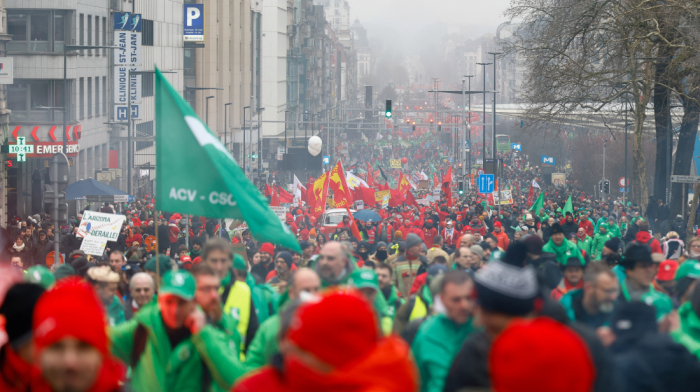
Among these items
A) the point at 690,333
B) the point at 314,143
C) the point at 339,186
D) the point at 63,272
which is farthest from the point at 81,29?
the point at 690,333

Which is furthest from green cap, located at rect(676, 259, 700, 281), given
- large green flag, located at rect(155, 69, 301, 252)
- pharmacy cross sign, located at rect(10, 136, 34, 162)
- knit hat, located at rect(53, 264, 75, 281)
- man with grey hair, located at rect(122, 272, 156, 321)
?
pharmacy cross sign, located at rect(10, 136, 34, 162)

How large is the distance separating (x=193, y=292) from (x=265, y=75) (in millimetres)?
92601

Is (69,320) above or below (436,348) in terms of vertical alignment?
above

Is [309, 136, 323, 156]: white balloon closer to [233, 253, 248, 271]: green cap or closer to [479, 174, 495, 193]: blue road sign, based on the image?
[479, 174, 495, 193]: blue road sign

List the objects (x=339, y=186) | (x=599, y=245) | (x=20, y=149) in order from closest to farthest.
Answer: (x=599, y=245) → (x=339, y=186) → (x=20, y=149)

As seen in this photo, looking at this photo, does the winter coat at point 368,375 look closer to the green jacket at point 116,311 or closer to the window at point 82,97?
the green jacket at point 116,311

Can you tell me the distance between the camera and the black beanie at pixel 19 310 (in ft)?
10.7

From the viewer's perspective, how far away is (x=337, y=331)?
223 centimetres

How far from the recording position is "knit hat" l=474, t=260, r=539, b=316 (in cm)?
310

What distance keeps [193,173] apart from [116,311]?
1163 mm

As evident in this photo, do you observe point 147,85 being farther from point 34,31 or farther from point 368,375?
point 368,375

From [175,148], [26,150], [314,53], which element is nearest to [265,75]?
[314,53]

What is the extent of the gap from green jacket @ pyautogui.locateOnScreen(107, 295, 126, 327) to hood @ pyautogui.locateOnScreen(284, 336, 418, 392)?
4345 mm

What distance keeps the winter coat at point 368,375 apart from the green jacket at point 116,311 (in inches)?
169
